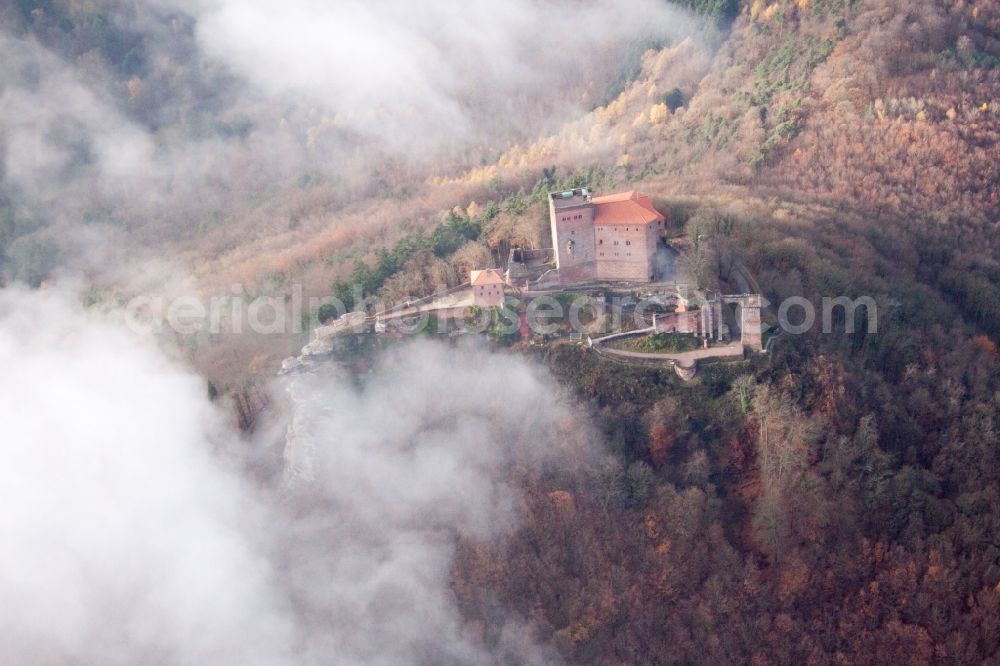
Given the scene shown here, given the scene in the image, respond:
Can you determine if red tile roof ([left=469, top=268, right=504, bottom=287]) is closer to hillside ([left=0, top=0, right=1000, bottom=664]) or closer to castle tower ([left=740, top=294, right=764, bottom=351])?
hillside ([left=0, top=0, right=1000, bottom=664])

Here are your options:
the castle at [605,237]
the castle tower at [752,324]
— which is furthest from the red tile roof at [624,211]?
the castle tower at [752,324]

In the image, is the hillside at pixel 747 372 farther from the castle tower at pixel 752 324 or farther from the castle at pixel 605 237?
the castle at pixel 605 237

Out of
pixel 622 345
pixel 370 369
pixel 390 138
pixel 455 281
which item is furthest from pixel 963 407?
pixel 390 138

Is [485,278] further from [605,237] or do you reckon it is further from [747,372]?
[747,372]

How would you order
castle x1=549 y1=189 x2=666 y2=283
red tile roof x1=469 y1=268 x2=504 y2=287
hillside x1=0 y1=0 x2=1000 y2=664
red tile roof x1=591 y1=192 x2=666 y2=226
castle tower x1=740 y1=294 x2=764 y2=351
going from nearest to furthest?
hillside x1=0 y1=0 x2=1000 y2=664 → castle tower x1=740 y1=294 x2=764 y2=351 → red tile roof x1=469 y1=268 x2=504 y2=287 → red tile roof x1=591 y1=192 x2=666 y2=226 → castle x1=549 y1=189 x2=666 y2=283

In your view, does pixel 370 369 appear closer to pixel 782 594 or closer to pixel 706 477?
pixel 706 477

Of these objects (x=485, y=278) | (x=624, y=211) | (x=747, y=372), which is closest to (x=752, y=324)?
(x=747, y=372)

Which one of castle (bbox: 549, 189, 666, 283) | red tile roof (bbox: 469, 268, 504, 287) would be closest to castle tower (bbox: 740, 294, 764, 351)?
castle (bbox: 549, 189, 666, 283)

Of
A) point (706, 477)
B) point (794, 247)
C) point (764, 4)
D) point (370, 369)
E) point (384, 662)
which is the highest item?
point (764, 4)
